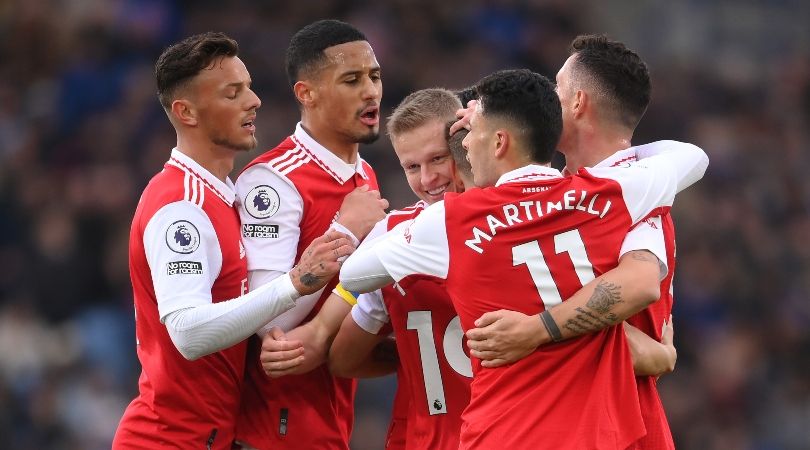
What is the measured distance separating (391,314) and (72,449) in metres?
5.59

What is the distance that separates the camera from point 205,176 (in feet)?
17.1

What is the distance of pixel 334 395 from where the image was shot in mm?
5469

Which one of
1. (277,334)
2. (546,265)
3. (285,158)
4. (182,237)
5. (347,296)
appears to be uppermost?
(285,158)

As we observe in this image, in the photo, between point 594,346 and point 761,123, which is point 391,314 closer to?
point 594,346

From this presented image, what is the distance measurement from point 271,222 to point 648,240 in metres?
1.56

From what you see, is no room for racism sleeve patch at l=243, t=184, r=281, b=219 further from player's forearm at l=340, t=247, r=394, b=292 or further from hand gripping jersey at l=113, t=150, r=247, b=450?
player's forearm at l=340, t=247, r=394, b=292

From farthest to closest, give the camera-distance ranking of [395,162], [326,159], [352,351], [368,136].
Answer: [395,162] → [368,136] → [326,159] → [352,351]

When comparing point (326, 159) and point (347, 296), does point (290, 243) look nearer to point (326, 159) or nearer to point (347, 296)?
point (347, 296)

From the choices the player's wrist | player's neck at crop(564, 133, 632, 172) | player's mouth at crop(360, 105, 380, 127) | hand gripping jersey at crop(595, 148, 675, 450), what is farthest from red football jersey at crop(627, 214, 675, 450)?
player's mouth at crop(360, 105, 380, 127)

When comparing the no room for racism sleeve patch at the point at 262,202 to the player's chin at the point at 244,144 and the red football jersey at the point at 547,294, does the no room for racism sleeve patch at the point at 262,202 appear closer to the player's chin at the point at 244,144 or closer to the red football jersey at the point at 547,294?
the player's chin at the point at 244,144

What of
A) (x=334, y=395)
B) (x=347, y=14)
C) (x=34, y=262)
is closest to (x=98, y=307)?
(x=34, y=262)

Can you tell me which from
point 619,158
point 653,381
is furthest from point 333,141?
point 653,381

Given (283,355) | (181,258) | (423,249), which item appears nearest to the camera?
(423,249)

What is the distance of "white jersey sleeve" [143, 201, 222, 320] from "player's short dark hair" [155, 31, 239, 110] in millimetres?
584
